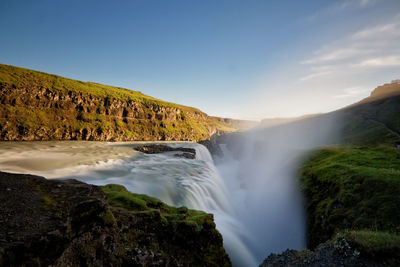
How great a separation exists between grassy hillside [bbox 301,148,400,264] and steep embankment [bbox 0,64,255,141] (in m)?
92.8

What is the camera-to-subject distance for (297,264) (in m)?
10.8

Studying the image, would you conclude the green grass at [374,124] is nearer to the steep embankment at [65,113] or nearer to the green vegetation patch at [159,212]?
the green vegetation patch at [159,212]

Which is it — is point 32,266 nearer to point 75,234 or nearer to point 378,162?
point 75,234

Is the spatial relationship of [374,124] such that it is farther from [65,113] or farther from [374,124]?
[65,113]

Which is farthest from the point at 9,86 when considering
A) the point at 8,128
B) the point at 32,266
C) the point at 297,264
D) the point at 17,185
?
the point at 297,264

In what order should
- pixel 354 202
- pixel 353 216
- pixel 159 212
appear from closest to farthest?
pixel 159 212 < pixel 353 216 < pixel 354 202

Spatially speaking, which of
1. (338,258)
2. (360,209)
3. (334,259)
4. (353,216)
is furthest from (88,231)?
(360,209)

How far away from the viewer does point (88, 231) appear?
752cm

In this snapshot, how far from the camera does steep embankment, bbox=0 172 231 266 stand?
5648 mm

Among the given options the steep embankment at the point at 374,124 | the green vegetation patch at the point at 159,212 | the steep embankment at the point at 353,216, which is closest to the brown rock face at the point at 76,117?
the green vegetation patch at the point at 159,212

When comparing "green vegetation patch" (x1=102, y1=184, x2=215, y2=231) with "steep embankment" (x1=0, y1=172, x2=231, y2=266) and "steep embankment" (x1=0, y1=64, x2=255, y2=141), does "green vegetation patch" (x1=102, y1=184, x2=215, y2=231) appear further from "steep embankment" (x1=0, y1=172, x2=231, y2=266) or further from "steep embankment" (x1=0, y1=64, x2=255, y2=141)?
"steep embankment" (x1=0, y1=64, x2=255, y2=141)

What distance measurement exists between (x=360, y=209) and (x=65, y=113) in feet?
366

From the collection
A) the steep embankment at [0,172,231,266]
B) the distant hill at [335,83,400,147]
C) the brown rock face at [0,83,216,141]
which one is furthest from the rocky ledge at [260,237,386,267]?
the brown rock face at [0,83,216,141]

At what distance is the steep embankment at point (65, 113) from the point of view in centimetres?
7056
